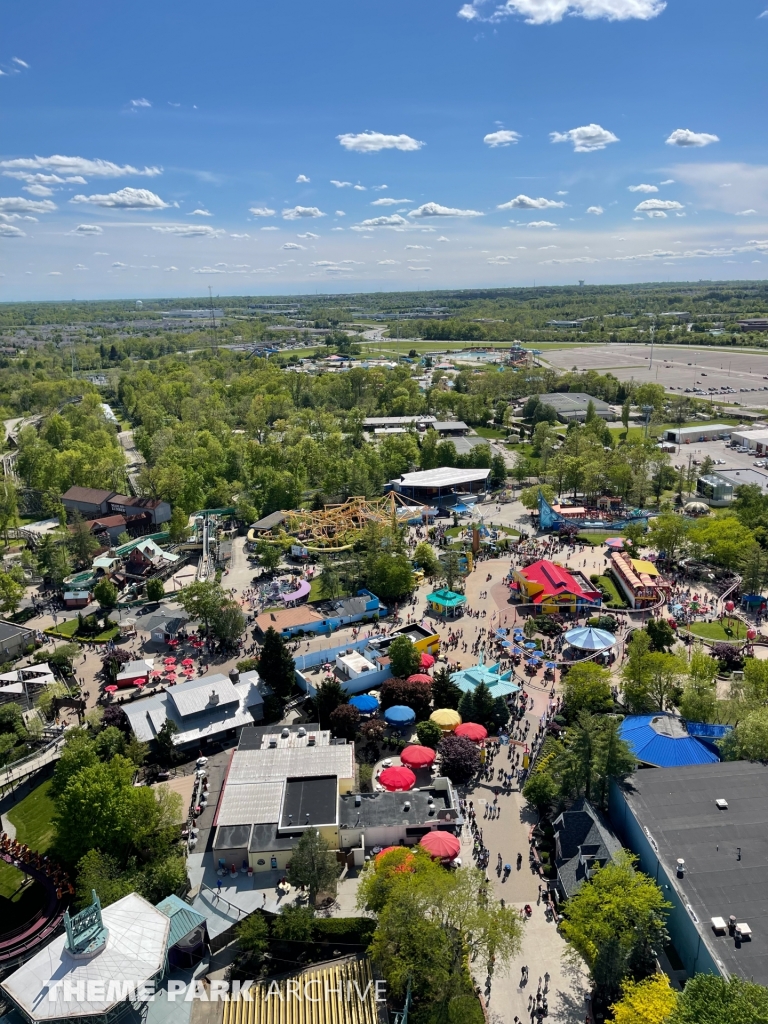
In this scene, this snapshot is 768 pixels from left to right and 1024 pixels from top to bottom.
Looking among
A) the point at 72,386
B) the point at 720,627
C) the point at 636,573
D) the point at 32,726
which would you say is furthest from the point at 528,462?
the point at 72,386

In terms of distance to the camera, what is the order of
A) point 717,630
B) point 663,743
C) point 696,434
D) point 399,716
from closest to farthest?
A: point 663,743, point 399,716, point 717,630, point 696,434

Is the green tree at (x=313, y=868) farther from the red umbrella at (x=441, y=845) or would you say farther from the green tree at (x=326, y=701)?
the green tree at (x=326, y=701)

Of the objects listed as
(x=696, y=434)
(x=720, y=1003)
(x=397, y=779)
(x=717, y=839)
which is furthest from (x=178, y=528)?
(x=696, y=434)

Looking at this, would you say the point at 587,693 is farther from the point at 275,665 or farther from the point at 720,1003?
the point at 275,665

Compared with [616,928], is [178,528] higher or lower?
higher

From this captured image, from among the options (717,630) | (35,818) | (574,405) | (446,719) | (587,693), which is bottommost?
(35,818)

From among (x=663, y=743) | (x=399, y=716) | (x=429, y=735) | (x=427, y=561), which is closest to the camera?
(x=663, y=743)
